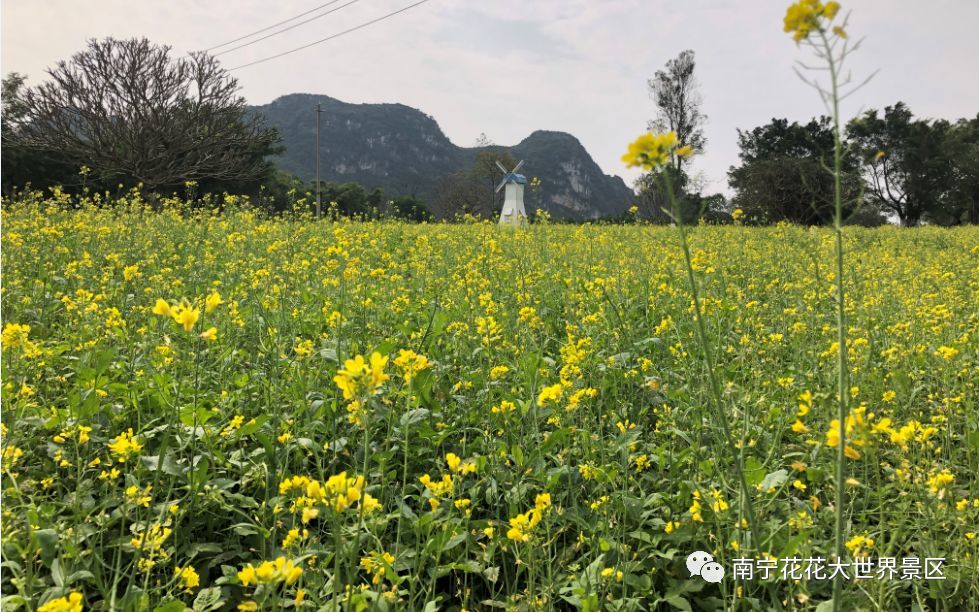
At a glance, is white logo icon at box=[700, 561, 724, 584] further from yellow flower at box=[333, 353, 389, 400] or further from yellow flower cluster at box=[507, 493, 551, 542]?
yellow flower at box=[333, 353, 389, 400]

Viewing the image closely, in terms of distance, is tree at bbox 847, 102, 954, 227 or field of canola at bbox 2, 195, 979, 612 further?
tree at bbox 847, 102, 954, 227

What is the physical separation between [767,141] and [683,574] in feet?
116

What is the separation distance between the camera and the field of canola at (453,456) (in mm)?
1464

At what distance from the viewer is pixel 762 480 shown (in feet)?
6.01

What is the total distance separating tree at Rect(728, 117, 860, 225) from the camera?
5.29 meters

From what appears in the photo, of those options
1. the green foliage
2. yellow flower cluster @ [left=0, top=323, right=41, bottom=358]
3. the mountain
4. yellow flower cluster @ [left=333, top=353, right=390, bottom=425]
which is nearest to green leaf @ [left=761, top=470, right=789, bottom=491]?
yellow flower cluster @ [left=333, top=353, right=390, bottom=425]

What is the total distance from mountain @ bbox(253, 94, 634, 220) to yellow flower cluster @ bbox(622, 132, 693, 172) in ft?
359

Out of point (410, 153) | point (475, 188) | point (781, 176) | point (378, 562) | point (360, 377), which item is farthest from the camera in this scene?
point (410, 153)

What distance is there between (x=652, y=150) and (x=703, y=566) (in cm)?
118

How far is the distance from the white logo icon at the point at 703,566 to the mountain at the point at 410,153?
109m

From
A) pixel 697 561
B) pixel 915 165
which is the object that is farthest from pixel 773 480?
pixel 915 165

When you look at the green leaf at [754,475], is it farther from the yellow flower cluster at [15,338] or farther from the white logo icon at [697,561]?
the yellow flower cluster at [15,338]

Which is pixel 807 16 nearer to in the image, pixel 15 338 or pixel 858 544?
pixel 858 544

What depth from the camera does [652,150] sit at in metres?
1.11
